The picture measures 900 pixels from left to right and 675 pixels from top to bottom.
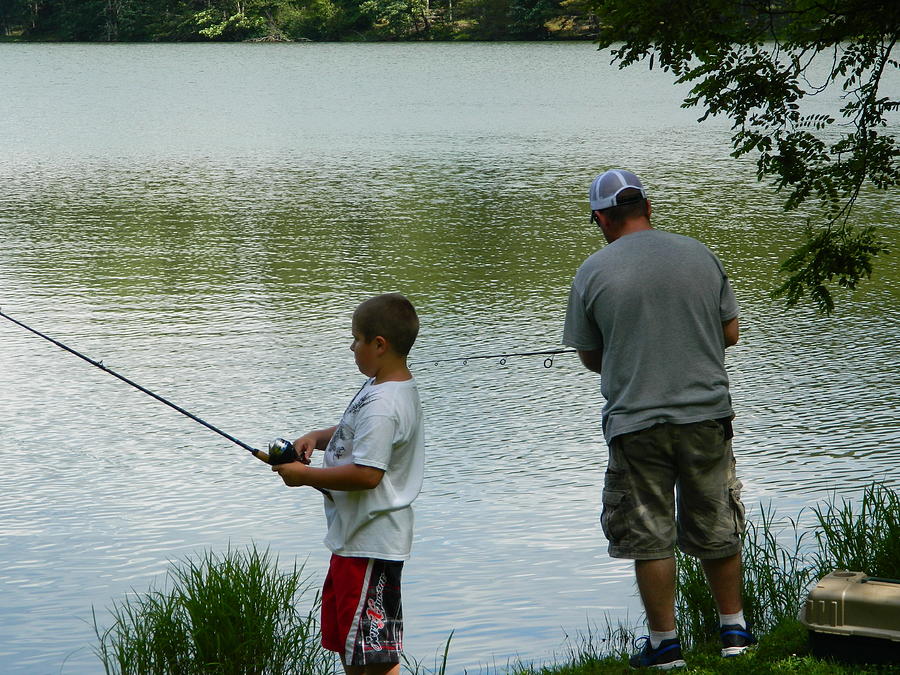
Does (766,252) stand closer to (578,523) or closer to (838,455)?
(838,455)

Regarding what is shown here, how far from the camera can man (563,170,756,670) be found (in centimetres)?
284

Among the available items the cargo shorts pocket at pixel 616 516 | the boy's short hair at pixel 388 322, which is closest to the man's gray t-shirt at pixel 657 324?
the cargo shorts pocket at pixel 616 516

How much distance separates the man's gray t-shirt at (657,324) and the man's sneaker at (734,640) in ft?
1.82

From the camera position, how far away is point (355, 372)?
22.4ft

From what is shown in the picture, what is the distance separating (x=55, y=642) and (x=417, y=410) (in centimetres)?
179

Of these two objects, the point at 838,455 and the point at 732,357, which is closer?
the point at 838,455

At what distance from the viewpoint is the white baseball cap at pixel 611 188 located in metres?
2.91

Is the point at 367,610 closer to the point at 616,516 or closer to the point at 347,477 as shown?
the point at 347,477

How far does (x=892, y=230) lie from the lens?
11180mm

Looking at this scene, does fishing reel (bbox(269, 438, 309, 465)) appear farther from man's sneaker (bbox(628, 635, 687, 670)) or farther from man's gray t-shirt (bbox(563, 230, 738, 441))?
man's sneaker (bbox(628, 635, 687, 670))

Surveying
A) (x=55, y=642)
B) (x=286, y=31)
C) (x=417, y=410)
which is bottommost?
(x=55, y=642)

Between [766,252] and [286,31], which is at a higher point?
[286,31]

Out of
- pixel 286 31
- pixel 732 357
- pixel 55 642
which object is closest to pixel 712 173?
pixel 732 357

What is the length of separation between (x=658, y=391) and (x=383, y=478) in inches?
26.8
